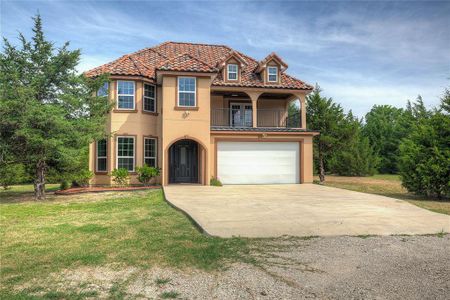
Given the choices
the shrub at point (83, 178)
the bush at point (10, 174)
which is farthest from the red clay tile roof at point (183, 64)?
the bush at point (10, 174)

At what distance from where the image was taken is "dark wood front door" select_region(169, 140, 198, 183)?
2058 centimetres

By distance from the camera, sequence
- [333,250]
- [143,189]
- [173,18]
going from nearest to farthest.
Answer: [333,250]
[173,18]
[143,189]

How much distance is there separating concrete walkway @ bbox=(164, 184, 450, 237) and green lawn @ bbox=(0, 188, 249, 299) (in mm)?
774

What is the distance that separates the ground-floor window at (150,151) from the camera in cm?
1978

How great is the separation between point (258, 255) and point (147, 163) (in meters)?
15.1

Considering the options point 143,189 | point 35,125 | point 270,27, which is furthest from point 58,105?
point 270,27

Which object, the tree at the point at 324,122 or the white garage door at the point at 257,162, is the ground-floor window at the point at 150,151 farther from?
the tree at the point at 324,122

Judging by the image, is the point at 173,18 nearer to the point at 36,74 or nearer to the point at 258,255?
the point at 36,74

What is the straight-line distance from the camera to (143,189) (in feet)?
56.8

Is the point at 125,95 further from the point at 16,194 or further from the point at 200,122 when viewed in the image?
the point at 16,194

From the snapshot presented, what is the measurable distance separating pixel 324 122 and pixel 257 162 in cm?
675

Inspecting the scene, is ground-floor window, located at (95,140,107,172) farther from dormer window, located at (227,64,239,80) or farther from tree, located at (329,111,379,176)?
tree, located at (329,111,379,176)

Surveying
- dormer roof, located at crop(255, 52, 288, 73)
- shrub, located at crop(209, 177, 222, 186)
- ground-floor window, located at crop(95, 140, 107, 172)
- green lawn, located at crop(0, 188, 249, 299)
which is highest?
dormer roof, located at crop(255, 52, 288, 73)

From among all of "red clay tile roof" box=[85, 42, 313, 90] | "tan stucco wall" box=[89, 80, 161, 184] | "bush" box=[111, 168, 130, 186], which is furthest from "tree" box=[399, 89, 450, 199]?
"bush" box=[111, 168, 130, 186]
